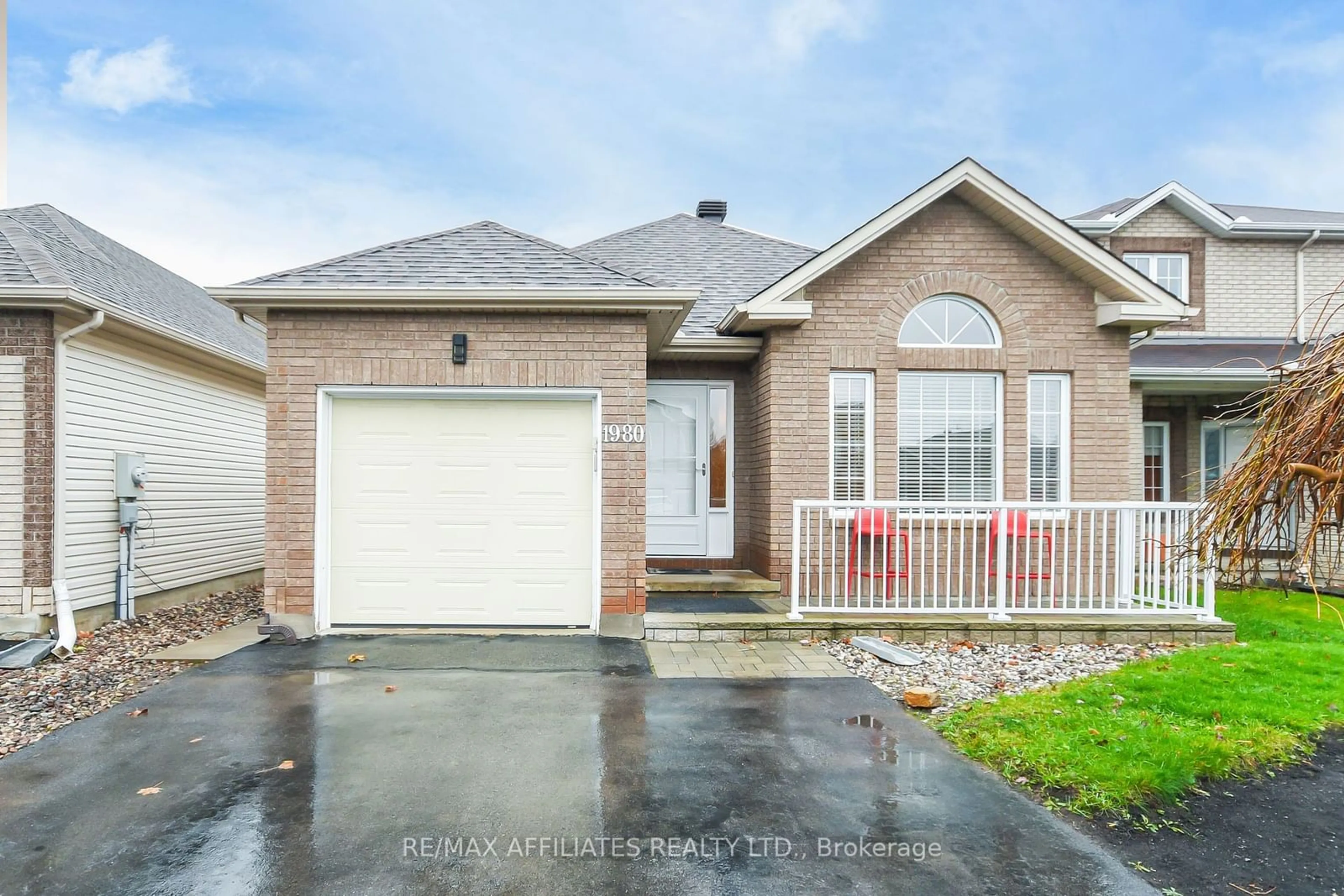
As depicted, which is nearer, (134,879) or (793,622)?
(134,879)

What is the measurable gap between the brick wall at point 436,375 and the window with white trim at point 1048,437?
452 cm

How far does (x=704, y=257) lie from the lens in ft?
37.6

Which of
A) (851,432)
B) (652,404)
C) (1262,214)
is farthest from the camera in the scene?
(1262,214)

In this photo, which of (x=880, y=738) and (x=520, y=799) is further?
(x=880, y=738)

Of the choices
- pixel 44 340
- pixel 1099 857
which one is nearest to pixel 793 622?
pixel 1099 857

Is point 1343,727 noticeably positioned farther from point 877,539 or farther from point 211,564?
point 211,564

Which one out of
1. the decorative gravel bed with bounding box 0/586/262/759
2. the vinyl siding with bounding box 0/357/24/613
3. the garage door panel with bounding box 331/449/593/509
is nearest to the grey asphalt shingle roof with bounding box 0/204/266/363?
the vinyl siding with bounding box 0/357/24/613

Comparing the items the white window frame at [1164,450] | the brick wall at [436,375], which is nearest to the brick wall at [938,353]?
the brick wall at [436,375]

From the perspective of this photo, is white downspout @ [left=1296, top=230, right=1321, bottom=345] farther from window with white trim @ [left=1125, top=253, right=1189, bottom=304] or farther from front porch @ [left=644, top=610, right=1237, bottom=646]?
front porch @ [left=644, top=610, right=1237, bottom=646]


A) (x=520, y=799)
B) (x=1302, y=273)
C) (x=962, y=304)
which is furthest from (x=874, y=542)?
(x=1302, y=273)

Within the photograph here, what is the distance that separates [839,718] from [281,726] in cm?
355

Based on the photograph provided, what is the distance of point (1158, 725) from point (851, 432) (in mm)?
4403

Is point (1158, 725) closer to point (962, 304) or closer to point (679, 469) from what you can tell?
point (962, 304)

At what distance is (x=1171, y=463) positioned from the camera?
1143 centimetres
